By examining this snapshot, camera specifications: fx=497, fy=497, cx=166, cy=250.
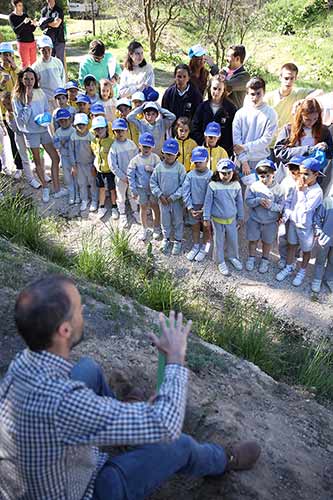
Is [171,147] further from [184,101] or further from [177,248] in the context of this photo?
[177,248]

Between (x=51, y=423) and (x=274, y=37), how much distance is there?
56.7 ft

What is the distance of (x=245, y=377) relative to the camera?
3740mm

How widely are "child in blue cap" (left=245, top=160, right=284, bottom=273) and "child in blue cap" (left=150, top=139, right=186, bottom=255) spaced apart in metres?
0.79

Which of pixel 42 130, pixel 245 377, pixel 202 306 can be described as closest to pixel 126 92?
pixel 42 130

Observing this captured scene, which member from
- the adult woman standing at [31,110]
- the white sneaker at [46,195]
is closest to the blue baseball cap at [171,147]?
the adult woman standing at [31,110]

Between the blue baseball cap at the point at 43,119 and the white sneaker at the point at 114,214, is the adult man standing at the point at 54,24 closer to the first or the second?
the blue baseball cap at the point at 43,119

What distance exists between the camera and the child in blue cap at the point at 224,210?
5332 mm

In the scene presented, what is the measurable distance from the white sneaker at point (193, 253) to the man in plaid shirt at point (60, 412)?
3739mm

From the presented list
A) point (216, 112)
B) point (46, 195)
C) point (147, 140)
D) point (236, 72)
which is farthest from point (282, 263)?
point (46, 195)

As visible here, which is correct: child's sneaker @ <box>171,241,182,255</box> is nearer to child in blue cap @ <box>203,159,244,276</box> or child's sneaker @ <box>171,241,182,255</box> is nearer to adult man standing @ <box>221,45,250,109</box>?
child in blue cap @ <box>203,159,244,276</box>

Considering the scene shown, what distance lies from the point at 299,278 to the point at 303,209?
818mm

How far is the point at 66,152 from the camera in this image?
647 centimetres

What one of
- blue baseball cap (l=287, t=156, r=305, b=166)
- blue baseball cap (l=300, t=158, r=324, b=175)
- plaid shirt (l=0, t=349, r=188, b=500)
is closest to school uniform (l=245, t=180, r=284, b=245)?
blue baseball cap (l=287, t=156, r=305, b=166)

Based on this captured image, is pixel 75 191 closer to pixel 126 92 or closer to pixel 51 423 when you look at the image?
pixel 126 92
